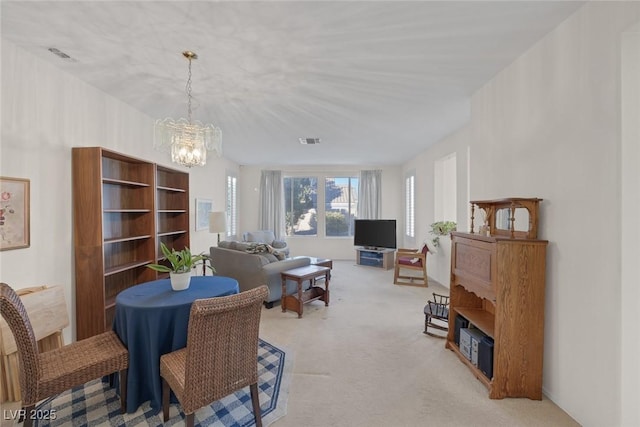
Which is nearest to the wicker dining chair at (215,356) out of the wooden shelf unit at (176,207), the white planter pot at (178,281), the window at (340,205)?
the white planter pot at (178,281)

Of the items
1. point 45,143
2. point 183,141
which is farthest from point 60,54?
point 183,141

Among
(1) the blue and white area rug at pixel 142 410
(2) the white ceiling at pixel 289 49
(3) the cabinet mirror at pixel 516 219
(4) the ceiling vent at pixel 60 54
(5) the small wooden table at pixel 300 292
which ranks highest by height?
(2) the white ceiling at pixel 289 49

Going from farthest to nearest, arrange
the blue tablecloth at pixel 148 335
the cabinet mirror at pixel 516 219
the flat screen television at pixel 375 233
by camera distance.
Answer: the flat screen television at pixel 375 233
the cabinet mirror at pixel 516 219
the blue tablecloth at pixel 148 335

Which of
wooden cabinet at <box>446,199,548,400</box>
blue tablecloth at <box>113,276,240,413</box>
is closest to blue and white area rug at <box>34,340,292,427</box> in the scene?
blue tablecloth at <box>113,276,240,413</box>

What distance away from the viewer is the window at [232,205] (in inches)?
265

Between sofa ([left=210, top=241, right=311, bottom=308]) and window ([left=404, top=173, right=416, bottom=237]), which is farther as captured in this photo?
window ([left=404, top=173, right=416, bottom=237])

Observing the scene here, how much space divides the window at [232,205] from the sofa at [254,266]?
251cm

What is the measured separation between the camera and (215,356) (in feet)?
5.15

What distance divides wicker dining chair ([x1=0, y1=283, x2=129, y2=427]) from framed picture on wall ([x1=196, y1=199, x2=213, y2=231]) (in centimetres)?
334

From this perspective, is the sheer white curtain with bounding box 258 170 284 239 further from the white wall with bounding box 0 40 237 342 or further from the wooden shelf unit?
the white wall with bounding box 0 40 237 342

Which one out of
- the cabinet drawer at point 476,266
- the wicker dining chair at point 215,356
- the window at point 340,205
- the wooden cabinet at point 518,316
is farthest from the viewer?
the window at point 340,205

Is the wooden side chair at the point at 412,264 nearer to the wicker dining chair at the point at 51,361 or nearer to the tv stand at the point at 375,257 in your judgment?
the tv stand at the point at 375,257

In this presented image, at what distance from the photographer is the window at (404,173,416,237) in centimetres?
649

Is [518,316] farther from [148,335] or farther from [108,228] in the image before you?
[108,228]
